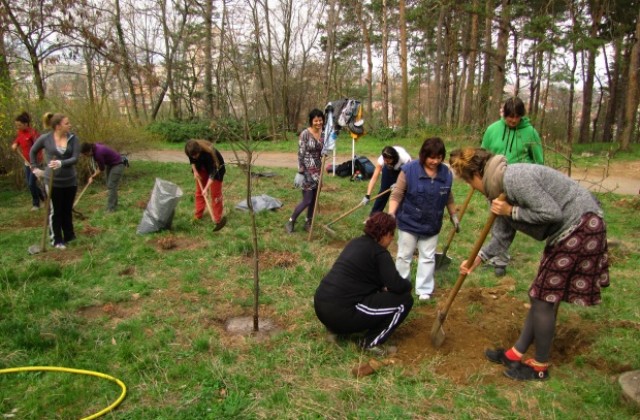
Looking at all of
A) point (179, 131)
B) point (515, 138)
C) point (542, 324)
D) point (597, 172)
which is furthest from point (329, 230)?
point (179, 131)

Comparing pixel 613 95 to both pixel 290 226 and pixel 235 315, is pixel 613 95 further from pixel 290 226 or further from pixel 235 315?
pixel 235 315

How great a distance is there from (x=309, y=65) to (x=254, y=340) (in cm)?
2290

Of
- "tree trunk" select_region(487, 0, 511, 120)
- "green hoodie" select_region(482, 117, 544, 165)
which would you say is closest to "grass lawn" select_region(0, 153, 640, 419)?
"green hoodie" select_region(482, 117, 544, 165)

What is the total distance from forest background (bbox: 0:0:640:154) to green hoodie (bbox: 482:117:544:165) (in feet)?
7.00

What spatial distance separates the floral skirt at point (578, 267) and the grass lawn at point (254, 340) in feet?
1.91

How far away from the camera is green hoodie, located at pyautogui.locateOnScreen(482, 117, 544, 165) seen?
4195 millimetres

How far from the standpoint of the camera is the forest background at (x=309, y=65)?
30.5 ft

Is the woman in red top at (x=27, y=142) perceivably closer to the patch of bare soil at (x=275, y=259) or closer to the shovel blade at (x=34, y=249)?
the shovel blade at (x=34, y=249)

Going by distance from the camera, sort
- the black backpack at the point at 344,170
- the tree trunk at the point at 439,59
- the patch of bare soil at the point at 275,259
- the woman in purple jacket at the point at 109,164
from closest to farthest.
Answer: the patch of bare soil at the point at 275,259 → the woman in purple jacket at the point at 109,164 → the black backpack at the point at 344,170 → the tree trunk at the point at 439,59

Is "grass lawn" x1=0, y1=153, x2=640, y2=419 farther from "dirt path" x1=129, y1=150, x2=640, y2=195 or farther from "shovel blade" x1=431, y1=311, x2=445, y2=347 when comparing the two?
"dirt path" x1=129, y1=150, x2=640, y2=195

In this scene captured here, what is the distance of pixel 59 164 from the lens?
5016mm

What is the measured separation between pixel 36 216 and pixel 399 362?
6.44 m

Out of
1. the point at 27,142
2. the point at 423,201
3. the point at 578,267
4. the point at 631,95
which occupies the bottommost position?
the point at 578,267

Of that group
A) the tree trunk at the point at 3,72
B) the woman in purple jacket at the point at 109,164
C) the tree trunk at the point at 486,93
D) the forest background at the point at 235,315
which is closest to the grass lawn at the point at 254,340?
the forest background at the point at 235,315
